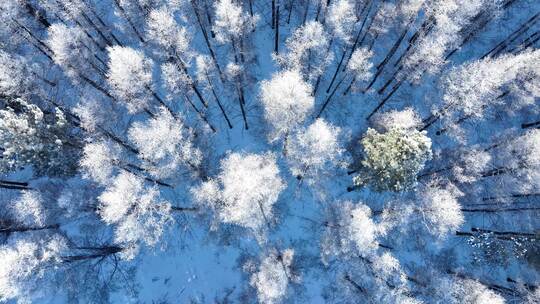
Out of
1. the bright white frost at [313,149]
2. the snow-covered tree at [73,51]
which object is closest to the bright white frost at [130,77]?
the snow-covered tree at [73,51]

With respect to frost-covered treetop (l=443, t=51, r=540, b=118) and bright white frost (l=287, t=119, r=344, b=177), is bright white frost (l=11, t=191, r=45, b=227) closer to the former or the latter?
bright white frost (l=287, t=119, r=344, b=177)

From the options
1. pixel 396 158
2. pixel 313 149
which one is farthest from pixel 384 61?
pixel 396 158

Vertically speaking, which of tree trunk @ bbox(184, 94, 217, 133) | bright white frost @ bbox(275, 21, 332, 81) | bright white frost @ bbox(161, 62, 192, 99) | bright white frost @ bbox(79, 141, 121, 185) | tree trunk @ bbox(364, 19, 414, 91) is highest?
tree trunk @ bbox(364, 19, 414, 91)

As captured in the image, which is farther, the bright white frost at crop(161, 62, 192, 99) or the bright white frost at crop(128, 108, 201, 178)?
the bright white frost at crop(161, 62, 192, 99)

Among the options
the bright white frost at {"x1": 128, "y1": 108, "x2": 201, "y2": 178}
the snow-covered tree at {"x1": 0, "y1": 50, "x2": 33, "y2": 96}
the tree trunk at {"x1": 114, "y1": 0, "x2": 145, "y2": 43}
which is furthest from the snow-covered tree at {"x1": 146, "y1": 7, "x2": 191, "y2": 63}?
the snow-covered tree at {"x1": 0, "y1": 50, "x2": 33, "y2": 96}

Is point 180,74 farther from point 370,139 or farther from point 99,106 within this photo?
point 370,139

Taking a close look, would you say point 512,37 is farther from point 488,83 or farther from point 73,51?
point 73,51

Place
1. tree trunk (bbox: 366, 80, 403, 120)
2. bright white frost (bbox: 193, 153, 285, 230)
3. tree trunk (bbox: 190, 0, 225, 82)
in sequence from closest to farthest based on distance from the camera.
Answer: bright white frost (bbox: 193, 153, 285, 230) < tree trunk (bbox: 190, 0, 225, 82) < tree trunk (bbox: 366, 80, 403, 120)
